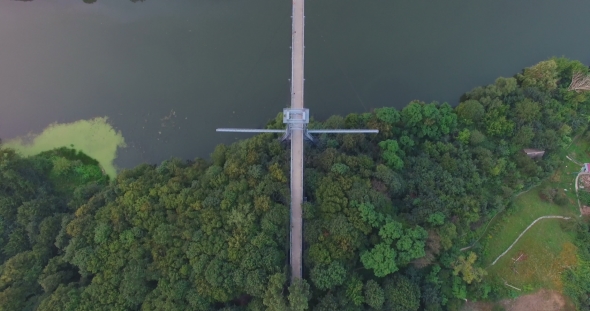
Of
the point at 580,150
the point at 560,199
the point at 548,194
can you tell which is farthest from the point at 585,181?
the point at 548,194

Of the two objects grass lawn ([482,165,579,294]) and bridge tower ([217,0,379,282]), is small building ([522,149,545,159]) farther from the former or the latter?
bridge tower ([217,0,379,282])

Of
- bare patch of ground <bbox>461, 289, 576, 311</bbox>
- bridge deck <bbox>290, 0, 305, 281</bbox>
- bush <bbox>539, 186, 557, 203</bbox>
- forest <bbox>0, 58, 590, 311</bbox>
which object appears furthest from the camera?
bush <bbox>539, 186, 557, 203</bbox>

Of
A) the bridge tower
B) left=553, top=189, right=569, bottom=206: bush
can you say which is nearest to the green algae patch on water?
the bridge tower

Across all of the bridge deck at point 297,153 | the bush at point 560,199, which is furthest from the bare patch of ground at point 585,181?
the bridge deck at point 297,153

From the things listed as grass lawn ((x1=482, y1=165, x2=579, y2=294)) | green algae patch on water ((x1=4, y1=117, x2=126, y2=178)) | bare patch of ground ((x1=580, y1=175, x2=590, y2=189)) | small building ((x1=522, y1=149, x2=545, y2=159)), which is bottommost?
grass lawn ((x1=482, y1=165, x2=579, y2=294))

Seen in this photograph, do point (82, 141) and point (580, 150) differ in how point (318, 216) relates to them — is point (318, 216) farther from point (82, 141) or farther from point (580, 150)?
point (580, 150)

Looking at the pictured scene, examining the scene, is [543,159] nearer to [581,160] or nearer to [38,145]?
[581,160]
